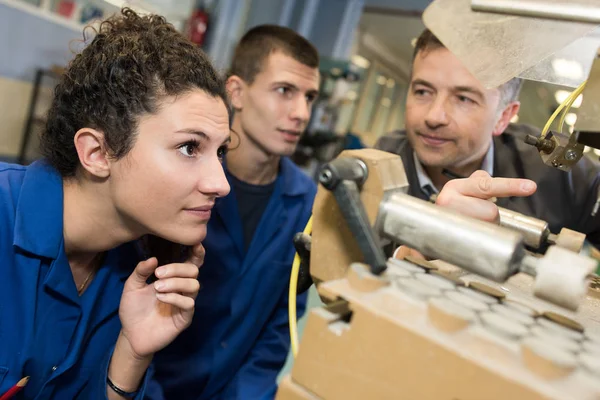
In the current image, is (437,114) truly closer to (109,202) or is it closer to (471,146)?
(471,146)

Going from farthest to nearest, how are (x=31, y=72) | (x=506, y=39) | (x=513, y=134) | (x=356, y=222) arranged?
1. (x=31, y=72)
2. (x=513, y=134)
3. (x=506, y=39)
4. (x=356, y=222)

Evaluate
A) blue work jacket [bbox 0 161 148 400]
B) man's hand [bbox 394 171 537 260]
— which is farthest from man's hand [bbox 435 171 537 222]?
blue work jacket [bbox 0 161 148 400]

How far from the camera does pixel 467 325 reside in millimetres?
437

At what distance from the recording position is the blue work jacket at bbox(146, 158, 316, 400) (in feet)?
4.52

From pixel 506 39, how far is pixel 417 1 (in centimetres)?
342

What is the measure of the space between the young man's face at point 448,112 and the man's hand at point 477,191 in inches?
24.5

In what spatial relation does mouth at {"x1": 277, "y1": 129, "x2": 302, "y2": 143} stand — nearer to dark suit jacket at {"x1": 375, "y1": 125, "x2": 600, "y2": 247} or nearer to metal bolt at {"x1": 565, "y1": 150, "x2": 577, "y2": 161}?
dark suit jacket at {"x1": 375, "y1": 125, "x2": 600, "y2": 247}

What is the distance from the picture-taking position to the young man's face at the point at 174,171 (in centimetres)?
94

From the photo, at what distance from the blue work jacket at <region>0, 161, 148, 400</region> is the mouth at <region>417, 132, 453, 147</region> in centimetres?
99

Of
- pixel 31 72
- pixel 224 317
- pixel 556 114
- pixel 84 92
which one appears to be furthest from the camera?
pixel 31 72

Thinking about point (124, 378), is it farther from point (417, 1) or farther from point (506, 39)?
point (417, 1)

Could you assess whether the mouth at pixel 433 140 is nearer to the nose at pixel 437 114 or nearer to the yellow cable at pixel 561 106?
the nose at pixel 437 114

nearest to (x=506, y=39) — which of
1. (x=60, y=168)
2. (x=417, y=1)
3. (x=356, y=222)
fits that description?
(x=356, y=222)

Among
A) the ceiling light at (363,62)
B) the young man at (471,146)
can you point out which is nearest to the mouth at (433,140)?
the young man at (471,146)
